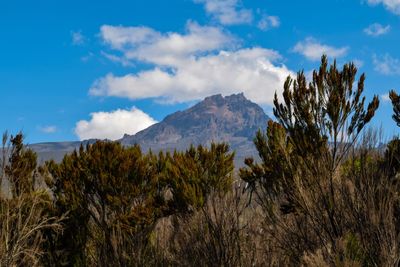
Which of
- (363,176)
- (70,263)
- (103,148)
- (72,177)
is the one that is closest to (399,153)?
(363,176)

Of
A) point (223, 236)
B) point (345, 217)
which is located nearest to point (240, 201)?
point (223, 236)

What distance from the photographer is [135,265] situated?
1554cm

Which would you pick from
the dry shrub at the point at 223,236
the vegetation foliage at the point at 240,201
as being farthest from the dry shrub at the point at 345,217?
the dry shrub at the point at 223,236

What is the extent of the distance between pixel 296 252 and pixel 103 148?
33.6 ft

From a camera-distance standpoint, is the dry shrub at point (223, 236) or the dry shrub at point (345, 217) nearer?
the dry shrub at point (345, 217)

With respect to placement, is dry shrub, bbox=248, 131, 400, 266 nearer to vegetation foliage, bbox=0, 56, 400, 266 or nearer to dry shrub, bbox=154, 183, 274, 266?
vegetation foliage, bbox=0, 56, 400, 266

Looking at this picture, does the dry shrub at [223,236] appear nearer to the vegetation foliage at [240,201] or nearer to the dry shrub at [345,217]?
the vegetation foliage at [240,201]

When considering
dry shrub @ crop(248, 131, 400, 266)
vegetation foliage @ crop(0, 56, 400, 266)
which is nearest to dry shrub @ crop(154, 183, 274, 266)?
vegetation foliage @ crop(0, 56, 400, 266)

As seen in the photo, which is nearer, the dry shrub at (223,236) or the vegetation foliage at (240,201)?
the vegetation foliage at (240,201)

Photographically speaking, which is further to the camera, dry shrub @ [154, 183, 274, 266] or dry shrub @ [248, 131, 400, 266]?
dry shrub @ [154, 183, 274, 266]

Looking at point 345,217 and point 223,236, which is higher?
point 345,217

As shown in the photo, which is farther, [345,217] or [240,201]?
[240,201]

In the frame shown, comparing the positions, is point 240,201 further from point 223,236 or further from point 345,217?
point 345,217

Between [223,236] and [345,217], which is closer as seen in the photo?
[345,217]
